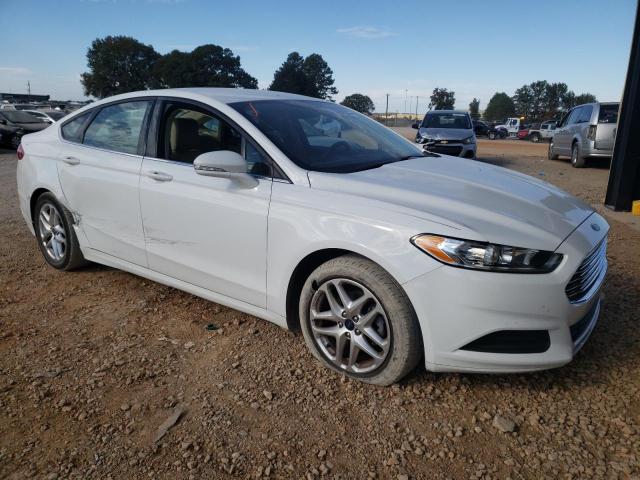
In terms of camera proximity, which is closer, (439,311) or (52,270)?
(439,311)

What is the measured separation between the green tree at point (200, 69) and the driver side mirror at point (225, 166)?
75606mm

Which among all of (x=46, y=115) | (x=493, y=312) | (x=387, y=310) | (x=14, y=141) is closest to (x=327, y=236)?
(x=387, y=310)

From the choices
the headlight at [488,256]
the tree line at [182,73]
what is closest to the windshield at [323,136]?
the headlight at [488,256]

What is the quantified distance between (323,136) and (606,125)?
10.8 metres

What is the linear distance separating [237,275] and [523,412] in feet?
5.69

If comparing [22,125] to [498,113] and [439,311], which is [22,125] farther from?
[498,113]

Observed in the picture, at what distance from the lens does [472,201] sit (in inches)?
97.3

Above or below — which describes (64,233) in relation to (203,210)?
below

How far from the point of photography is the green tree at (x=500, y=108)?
10371 cm

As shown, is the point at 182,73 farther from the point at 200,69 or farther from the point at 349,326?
the point at 349,326

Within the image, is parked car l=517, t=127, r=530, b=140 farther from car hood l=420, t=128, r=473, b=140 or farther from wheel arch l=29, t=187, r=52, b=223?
wheel arch l=29, t=187, r=52, b=223

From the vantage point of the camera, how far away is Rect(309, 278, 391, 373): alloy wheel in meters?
2.46

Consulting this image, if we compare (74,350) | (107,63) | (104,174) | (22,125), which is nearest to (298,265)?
(74,350)

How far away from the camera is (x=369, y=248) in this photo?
2.35 meters
